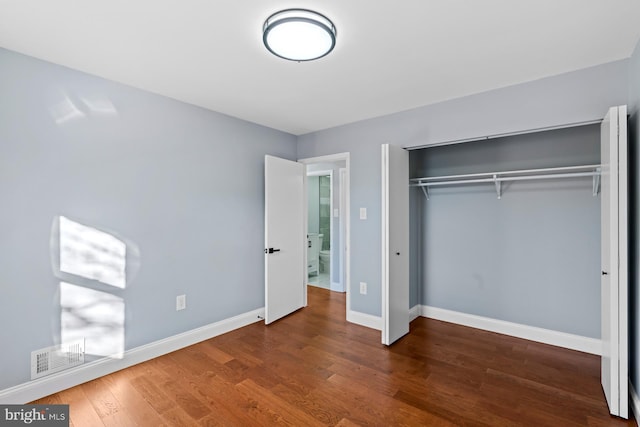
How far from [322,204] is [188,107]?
12.9 ft

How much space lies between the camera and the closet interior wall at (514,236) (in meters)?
2.97

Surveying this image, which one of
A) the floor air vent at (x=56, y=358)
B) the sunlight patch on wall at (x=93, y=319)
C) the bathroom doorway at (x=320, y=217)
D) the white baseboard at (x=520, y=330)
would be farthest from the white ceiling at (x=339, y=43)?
the bathroom doorway at (x=320, y=217)

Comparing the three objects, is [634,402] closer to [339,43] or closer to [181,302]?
[339,43]

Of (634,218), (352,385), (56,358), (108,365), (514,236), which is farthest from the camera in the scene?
(514,236)

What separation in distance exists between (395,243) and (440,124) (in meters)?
1.28

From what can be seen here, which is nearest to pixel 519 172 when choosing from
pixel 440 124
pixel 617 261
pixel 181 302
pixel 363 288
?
pixel 440 124

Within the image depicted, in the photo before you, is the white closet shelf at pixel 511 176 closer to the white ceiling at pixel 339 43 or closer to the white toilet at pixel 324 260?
the white ceiling at pixel 339 43

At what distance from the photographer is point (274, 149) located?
13.4ft

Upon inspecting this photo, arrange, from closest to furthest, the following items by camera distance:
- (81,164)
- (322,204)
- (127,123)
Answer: (81,164) → (127,123) → (322,204)

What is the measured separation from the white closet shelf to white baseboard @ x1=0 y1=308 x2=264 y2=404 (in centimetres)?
274

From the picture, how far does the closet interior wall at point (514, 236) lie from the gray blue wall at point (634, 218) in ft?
2.71

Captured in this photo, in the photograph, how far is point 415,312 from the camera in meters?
3.91

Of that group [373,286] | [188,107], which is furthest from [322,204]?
[188,107]

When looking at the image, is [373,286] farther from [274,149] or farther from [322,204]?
[322,204]
